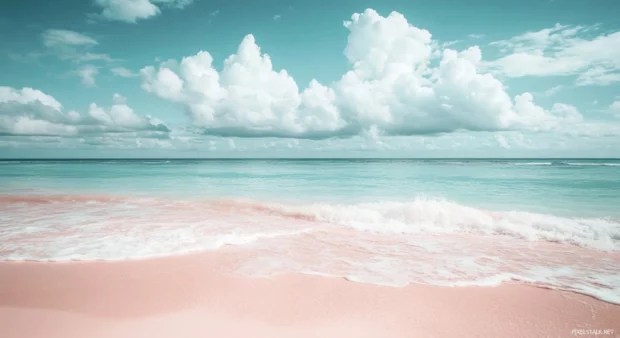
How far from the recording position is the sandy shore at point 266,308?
13.2 ft

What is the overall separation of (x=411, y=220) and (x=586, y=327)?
7.13m

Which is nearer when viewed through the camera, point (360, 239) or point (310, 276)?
point (310, 276)

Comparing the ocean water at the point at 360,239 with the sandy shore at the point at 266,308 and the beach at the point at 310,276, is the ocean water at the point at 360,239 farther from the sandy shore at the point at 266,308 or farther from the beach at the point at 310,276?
the sandy shore at the point at 266,308

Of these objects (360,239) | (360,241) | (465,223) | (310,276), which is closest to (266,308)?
(310,276)

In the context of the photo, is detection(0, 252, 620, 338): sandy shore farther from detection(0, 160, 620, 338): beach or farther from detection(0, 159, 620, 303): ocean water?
detection(0, 159, 620, 303): ocean water

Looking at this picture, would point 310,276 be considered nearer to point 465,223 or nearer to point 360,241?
point 360,241

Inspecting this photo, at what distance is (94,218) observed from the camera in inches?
444

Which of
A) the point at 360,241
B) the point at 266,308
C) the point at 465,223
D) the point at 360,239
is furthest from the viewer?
the point at 465,223

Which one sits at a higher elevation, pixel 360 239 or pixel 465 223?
pixel 465 223

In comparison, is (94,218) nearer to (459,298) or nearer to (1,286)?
(1,286)

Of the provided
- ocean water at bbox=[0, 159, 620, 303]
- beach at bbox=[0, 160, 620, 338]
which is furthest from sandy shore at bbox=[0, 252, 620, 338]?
ocean water at bbox=[0, 159, 620, 303]

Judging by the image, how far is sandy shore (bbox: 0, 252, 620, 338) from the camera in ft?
13.2

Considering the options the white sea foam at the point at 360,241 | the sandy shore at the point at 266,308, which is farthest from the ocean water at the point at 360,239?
the sandy shore at the point at 266,308

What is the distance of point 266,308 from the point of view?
4.60 m
